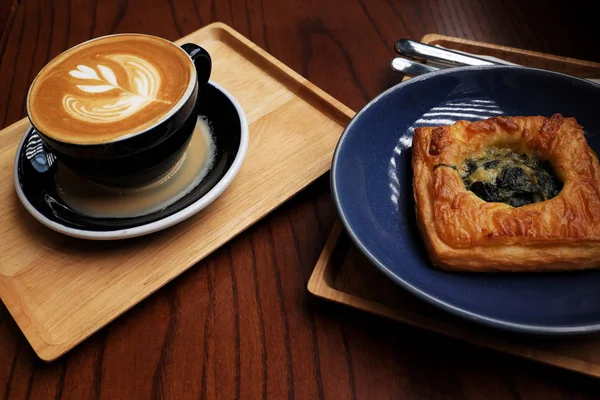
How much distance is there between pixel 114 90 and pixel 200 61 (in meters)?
0.18

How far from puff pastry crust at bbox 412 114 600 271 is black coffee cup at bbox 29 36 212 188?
0.45m

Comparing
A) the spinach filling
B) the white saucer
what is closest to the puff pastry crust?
the spinach filling

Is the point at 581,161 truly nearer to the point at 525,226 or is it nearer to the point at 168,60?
the point at 525,226

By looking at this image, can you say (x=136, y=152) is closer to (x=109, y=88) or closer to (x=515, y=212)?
(x=109, y=88)

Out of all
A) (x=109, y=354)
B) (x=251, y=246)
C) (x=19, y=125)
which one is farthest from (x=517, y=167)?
(x=19, y=125)

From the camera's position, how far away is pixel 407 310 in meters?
0.86

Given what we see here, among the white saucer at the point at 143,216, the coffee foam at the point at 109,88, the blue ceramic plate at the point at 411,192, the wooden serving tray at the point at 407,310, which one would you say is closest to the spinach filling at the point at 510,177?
the blue ceramic plate at the point at 411,192

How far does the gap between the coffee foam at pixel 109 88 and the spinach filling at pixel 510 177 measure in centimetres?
57

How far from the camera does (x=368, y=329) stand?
887 millimetres

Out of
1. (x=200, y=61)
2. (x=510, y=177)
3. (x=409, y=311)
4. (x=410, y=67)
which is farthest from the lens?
(x=410, y=67)

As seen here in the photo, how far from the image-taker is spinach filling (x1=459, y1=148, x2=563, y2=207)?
941 mm

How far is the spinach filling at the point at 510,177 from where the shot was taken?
941 mm

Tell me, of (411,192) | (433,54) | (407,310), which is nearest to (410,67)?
(433,54)

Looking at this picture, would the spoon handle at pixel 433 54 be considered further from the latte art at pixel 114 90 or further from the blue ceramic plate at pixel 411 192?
the latte art at pixel 114 90
